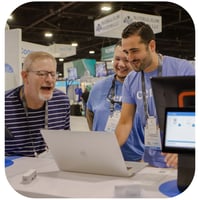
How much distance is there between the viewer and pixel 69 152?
1.67m

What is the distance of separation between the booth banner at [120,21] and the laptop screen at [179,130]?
408cm

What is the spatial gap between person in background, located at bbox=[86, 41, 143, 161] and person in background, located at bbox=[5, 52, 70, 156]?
16.9 inches

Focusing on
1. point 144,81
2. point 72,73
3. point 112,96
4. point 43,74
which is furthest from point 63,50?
point 144,81

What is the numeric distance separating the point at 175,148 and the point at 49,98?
1.55 meters

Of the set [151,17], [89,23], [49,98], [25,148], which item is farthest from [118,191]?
[89,23]

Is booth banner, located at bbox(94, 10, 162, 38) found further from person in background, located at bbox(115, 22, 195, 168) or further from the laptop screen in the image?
the laptop screen

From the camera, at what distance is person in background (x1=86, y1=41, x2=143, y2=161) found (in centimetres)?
291

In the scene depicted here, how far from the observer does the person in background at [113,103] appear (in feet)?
9.54

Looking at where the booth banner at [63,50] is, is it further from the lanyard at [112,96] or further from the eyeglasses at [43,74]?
the eyeglasses at [43,74]

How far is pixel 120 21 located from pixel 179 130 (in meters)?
4.12

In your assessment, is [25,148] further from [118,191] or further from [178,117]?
[178,117]

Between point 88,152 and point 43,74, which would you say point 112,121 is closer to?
point 43,74

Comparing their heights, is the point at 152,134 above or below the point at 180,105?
below

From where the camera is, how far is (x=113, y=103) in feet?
9.96
